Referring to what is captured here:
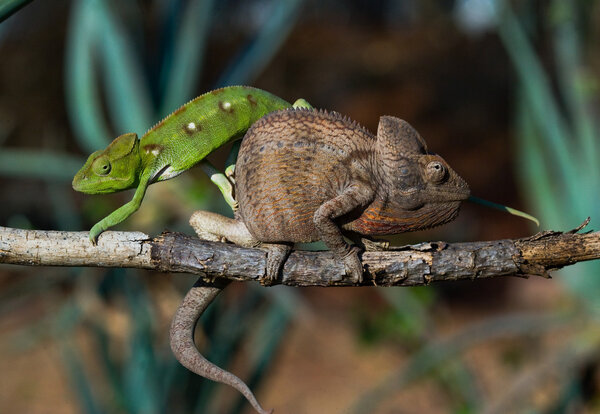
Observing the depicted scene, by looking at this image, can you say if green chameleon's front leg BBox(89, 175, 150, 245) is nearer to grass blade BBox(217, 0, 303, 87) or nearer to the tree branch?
the tree branch

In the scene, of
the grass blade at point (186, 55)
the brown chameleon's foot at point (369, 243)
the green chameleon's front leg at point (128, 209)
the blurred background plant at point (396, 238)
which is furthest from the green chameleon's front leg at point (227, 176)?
the grass blade at point (186, 55)

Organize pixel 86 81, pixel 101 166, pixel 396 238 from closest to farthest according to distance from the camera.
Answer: pixel 101 166
pixel 86 81
pixel 396 238

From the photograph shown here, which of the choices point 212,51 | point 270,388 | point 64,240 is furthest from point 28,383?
point 212,51

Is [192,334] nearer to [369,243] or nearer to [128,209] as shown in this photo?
[128,209]

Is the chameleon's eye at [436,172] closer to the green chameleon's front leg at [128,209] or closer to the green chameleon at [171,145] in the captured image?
the green chameleon at [171,145]

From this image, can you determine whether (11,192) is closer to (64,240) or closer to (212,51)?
(212,51)

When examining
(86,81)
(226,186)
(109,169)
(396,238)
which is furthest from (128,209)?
(396,238)
